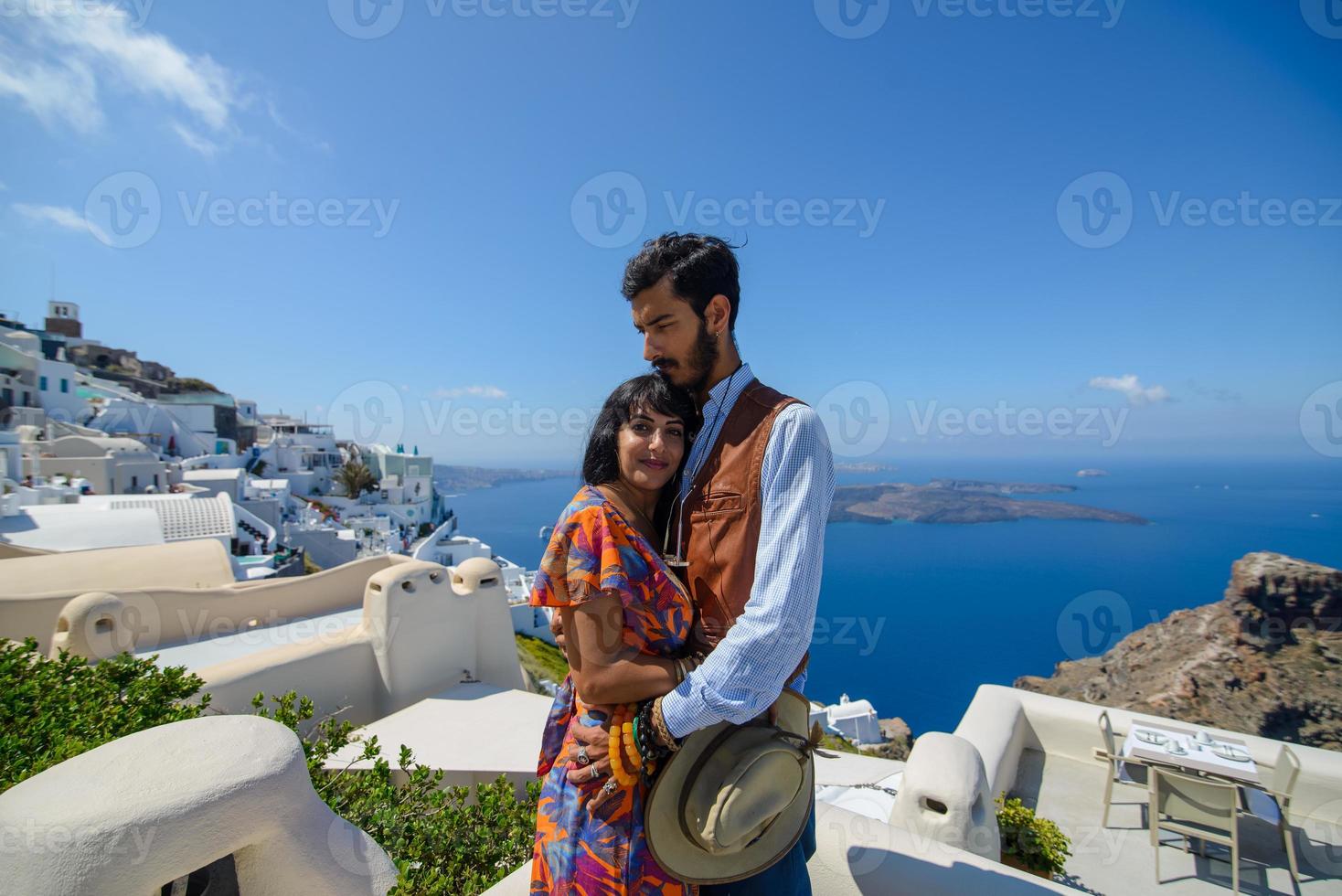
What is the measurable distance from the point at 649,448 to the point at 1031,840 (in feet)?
10.9

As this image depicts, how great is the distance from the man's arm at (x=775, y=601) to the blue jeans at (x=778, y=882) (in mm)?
543

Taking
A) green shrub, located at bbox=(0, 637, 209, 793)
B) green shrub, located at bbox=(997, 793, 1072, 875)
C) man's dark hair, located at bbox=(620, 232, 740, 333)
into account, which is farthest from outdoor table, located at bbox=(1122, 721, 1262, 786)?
green shrub, located at bbox=(0, 637, 209, 793)

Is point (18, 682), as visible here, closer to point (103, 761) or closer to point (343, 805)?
point (343, 805)

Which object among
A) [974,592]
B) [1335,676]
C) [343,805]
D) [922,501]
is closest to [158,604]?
[343,805]

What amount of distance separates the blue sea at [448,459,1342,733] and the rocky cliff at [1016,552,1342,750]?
27462mm

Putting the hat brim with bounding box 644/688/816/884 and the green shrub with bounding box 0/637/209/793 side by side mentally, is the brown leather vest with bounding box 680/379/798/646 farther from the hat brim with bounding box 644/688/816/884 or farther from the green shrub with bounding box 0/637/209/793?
the green shrub with bounding box 0/637/209/793

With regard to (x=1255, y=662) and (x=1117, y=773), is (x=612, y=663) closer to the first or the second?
(x=1117, y=773)

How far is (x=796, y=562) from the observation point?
133 cm

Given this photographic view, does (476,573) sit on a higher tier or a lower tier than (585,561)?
lower

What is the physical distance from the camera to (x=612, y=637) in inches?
56.2

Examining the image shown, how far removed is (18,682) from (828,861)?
14.8 ft

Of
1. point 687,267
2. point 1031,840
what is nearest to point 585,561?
point 687,267

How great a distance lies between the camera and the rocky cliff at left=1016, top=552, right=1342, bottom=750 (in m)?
5.86

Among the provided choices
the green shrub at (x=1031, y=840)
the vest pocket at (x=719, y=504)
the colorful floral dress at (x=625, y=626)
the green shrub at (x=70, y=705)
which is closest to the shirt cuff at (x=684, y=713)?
the colorful floral dress at (x=625, y=626)
